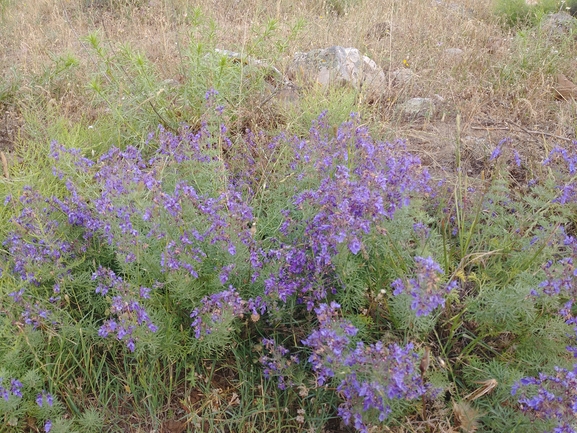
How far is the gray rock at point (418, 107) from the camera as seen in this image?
4306 mm

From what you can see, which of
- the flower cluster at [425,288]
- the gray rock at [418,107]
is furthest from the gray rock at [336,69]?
the flower cluster at [425,288]

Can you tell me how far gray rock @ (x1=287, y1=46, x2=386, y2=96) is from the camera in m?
4.50

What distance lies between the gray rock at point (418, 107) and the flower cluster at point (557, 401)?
2808mm

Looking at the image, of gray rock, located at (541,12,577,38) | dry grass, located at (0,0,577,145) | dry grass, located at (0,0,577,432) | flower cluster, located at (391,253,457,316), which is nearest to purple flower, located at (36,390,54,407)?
flower cluster, located at (391,253,457,316)

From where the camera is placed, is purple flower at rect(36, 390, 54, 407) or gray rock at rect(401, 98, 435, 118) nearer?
purple flower at rect(36, 390, 54, 407)

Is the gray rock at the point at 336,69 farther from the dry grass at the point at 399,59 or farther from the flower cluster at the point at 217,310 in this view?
Result: the flower cluster at the point at 217,310

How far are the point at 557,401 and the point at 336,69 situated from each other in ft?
11.5

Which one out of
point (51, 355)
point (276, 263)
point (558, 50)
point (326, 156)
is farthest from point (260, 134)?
point (558, 50)

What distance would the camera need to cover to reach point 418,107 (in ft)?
14.4

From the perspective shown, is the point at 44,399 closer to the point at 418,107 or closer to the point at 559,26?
the point at 418,107

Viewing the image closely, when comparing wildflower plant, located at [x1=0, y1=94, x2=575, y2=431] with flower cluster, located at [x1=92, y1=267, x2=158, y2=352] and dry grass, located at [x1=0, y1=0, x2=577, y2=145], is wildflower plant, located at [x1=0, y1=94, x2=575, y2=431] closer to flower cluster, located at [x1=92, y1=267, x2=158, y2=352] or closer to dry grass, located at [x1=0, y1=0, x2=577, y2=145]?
flower cluster, located at [x1=92, y1=267, x2=158, y2=352]

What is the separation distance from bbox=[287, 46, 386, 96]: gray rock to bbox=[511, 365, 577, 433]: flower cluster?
3067mm

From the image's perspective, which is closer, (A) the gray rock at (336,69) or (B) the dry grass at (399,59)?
(B) the dry grass at (399,59)

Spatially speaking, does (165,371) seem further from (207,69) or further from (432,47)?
(432,47)
